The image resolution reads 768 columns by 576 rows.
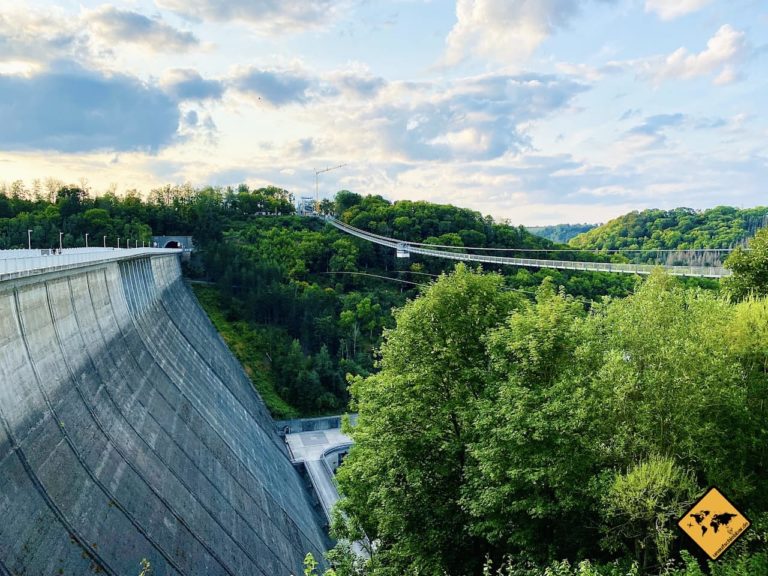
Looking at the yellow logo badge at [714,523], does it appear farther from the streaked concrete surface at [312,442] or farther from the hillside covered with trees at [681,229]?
the hillside covered with trees at [681,229]

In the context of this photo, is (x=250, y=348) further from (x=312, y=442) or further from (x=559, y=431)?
(x=559, y=431)

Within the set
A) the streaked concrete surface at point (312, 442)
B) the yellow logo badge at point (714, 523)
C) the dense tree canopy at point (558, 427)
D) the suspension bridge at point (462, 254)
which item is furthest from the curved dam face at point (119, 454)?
the suspension bridge at point (462, 254)

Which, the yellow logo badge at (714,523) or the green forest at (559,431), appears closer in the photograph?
the yellow logo badge at (714,523)

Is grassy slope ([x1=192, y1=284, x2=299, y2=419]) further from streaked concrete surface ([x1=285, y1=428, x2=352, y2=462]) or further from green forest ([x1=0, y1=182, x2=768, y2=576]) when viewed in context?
green forest ([x1=0, y1=182, x2=768, y2=576])

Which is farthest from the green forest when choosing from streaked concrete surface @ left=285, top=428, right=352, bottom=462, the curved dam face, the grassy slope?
the grassy slope

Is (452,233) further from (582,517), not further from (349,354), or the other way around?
(582,517)
